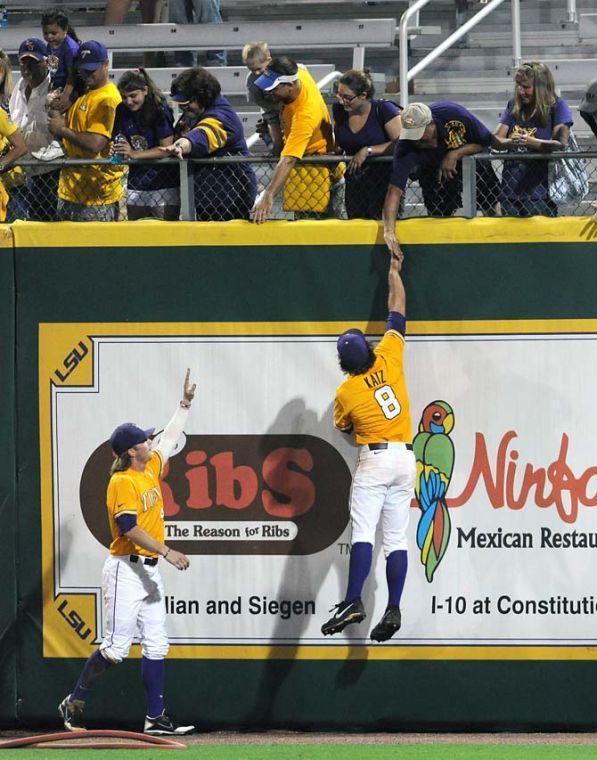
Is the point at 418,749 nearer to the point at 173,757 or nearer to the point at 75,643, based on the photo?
the point at 173,757

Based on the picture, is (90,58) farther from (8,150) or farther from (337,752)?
(337,752)

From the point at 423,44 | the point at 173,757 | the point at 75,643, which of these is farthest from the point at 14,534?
the point at 423,44

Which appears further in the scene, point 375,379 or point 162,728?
point 162,728

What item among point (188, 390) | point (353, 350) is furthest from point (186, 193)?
point (353, 350)

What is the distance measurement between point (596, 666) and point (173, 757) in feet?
8.40

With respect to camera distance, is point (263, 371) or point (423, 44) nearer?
point (263, 371)

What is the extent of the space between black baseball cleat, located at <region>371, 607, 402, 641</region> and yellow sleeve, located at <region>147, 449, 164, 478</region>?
1.52m

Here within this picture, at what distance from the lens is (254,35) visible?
39.3 ft

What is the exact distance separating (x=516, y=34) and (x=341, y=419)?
18.0ft

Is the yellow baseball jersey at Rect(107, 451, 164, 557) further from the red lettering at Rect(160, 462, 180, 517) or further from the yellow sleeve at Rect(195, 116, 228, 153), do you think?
the yellow sleeve at Rect(195, 116, 228, 153)

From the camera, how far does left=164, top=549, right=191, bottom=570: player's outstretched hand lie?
24.0ft

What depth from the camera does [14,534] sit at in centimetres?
808

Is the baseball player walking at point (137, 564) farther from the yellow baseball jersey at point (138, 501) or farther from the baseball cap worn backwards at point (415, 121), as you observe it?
the baseball cap worn backwards at point (415, 121)

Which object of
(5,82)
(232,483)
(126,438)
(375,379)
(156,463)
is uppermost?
(5,82)
